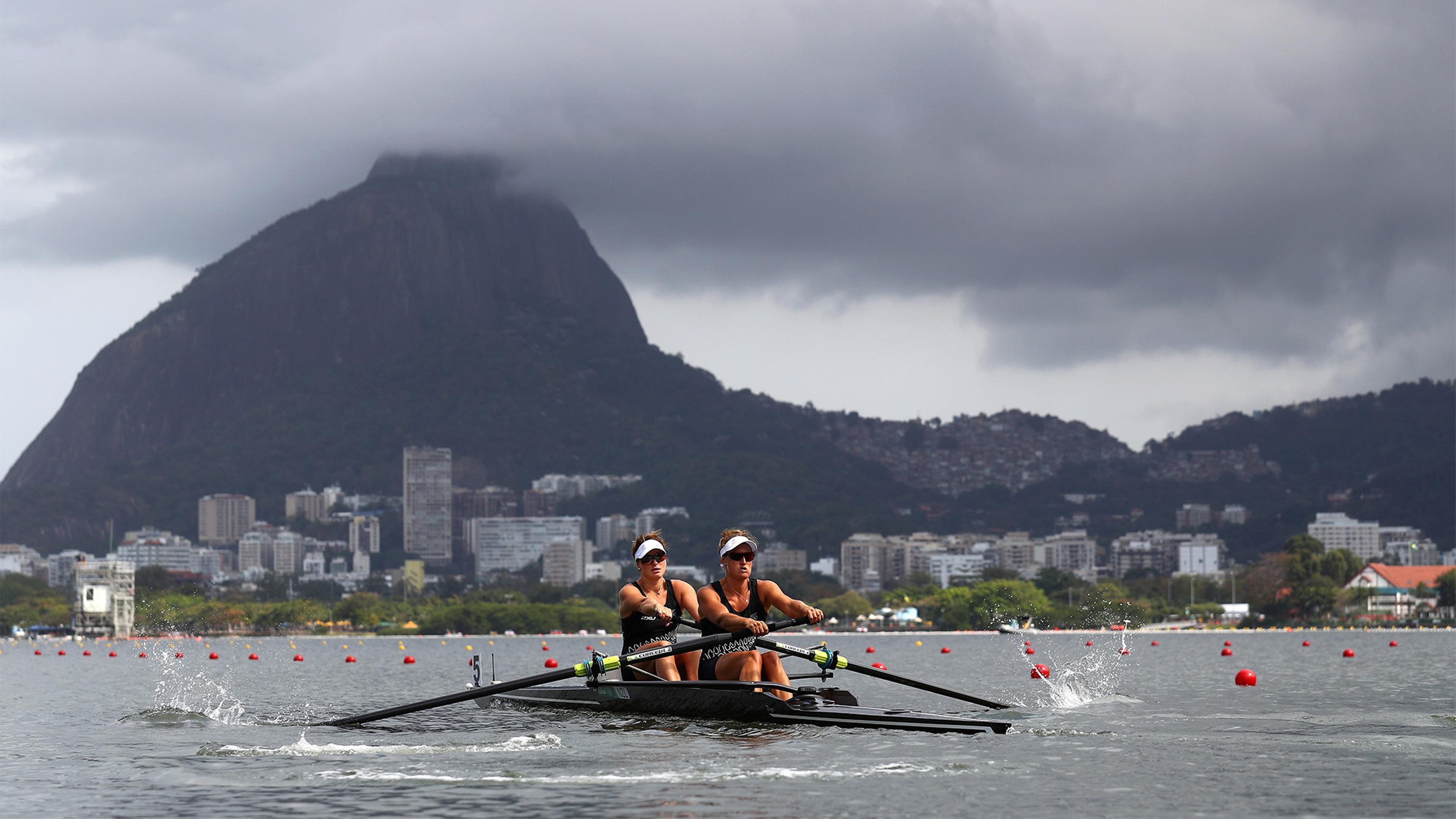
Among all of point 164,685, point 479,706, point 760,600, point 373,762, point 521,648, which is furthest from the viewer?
point 521,648

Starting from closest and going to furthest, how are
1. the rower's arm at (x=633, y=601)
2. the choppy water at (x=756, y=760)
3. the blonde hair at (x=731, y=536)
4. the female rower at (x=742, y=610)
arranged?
the choppy water at (x=756, y=760) → the female rower at (x=742, y=610) → the blonde hair at (x=731, y=536) → the rower's arm at (x=633, y=601)

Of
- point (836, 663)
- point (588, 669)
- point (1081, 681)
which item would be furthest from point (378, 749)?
point (1081, 681)

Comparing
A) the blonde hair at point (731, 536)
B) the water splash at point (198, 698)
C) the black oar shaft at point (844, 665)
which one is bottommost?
the water splash at point (198, 698)

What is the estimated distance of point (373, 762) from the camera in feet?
69.8

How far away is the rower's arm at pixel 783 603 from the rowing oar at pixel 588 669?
0.33ft

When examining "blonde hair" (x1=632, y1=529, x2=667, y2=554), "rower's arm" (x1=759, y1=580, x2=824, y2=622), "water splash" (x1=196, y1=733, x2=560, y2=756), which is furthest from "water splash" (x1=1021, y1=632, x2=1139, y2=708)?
"water splash" (x1=196, y1=733, x2=560, y2=756)

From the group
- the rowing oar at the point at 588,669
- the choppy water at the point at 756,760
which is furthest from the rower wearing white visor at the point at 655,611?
the choppy water at the point at 756,760

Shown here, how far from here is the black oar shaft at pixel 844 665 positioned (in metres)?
22.6

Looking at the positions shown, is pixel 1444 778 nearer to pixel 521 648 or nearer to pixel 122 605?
pixel 521 648

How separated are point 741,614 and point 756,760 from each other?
10.1 ft

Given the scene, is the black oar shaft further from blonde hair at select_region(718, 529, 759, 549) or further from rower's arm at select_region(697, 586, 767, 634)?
blonde hair at select_region(718, 529, 759, 549)

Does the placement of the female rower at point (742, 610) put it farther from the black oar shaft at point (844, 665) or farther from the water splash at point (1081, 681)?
the water splash at point (1081, 681)

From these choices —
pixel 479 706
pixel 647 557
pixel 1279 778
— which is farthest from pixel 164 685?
pixel 1279 778

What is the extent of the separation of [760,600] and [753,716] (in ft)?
5.59
